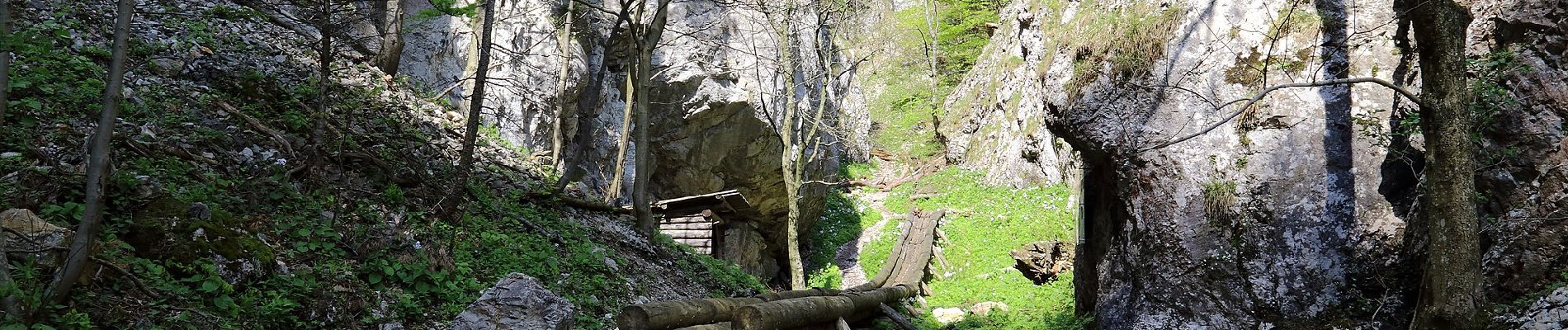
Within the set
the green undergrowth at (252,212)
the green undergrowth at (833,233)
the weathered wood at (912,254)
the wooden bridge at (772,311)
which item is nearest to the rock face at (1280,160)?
the wooden bridge at (772,311)

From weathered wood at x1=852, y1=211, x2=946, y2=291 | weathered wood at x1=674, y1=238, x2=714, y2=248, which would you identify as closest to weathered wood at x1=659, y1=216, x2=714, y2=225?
weathered wood at x1=674, y1=238, x2=714, y2=248

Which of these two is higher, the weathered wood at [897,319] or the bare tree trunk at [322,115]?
the bare tree trunk at [322,115]

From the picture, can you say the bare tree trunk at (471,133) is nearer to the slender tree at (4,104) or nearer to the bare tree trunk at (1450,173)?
the slender tree at (4,104)

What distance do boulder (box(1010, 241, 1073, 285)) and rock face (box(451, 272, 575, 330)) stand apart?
401 inches

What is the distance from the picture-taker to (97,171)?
406 centimetres

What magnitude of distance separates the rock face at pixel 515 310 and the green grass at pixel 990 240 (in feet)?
24.0

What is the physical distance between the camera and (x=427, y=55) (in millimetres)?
13789

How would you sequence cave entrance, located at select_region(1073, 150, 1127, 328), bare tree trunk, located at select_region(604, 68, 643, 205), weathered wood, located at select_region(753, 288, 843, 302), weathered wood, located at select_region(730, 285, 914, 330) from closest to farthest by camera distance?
weathered wood, located at select_region(730, 285, 914, 330) → weathered wood, located at select_region(753, 288, 843, 302) → cave entrance, located at select_region(1073, 150, 1127, 328) → bare tree trunk, located at select_region(604, 68, 643, 205)

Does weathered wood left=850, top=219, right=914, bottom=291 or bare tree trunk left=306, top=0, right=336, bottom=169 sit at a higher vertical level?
bare tree trunk left=306, top=0, right=336, bottom=169

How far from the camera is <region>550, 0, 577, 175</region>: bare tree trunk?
1531cm

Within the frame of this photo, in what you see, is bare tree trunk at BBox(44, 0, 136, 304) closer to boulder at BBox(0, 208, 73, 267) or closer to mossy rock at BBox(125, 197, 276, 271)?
boulder at BBox(0, 208, 73, 267)

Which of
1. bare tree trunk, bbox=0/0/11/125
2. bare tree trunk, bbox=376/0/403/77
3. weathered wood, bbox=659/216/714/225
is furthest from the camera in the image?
weathered wood, bbox=659/216/714/225

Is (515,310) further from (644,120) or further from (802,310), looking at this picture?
(644,120)

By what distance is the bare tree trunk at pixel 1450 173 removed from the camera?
215 inches
